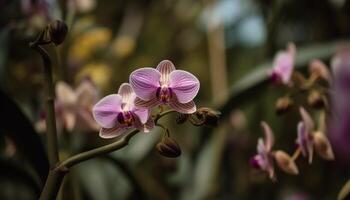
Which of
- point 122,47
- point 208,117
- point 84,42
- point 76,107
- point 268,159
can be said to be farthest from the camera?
point 122,47

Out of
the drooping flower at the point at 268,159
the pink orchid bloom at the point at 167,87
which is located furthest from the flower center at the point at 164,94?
the drooping flower at the point at 268,159

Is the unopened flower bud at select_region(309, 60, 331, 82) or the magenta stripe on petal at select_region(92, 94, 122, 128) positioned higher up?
the magenta stripe on petal at select_region(92, 94, 122, 128)

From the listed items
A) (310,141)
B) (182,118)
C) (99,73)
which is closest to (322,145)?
(310,141)

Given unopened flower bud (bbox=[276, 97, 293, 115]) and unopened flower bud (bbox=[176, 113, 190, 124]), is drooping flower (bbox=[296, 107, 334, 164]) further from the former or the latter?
unopened flower bud (bbox=[176, 113, 190, 124])

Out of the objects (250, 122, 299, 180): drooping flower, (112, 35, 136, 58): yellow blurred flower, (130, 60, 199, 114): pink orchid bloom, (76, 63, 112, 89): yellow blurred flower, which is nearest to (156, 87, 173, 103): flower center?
(130, 60, 199, 114): pink orchid bloom

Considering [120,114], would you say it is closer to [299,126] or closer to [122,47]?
[299,126]

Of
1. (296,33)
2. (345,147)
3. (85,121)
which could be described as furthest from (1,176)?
(296,33)

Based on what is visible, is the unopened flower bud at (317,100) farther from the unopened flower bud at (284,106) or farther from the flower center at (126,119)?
the flower center at (126,119)
